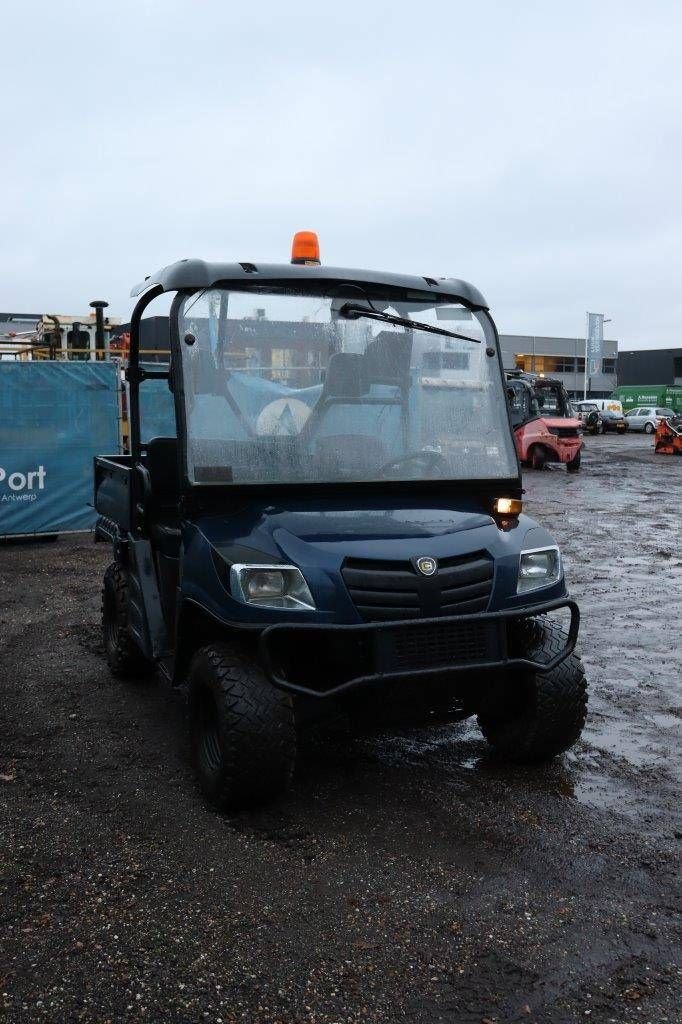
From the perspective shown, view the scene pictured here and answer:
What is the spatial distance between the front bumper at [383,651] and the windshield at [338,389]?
80cm

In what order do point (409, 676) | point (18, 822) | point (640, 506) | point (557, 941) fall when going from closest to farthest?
point (557, 941) < point (409, 676) < point (18, 822) < point (640, 506)

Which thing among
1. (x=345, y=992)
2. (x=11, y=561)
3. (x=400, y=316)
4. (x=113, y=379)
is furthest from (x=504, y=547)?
(x=113, y=379)

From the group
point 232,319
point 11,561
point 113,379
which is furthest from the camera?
point 113,379

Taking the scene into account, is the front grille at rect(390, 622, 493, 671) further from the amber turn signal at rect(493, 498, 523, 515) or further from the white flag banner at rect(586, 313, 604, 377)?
the white flag banner at rect(586, 313, 604, 377)

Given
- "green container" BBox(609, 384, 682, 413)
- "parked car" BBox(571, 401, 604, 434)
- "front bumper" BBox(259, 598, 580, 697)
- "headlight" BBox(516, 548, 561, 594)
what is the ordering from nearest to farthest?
"front bumper" BBox(259, 598, 580, 697) → "headlight" BBox(516, 548, 561, 594) → "parked car" BBox(571, 401, 604, 434) → "green container" BBox(609, 384, 682, 413)

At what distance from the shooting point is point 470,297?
462cm

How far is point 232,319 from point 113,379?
8125mm

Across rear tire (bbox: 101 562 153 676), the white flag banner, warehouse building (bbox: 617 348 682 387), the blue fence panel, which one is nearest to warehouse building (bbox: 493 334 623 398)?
warehouse building (bbox: 617 348 682 387)

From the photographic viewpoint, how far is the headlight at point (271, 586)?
364cm

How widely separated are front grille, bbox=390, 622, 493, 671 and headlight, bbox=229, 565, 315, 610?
1.35 ft

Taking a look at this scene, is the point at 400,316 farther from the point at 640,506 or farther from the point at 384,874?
the point at 640,506

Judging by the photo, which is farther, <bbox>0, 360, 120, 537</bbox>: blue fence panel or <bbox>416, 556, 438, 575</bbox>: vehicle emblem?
<bbox>0, 360, 120, 537</bbox>: blue fence panel

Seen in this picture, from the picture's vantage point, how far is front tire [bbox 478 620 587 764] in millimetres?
4137

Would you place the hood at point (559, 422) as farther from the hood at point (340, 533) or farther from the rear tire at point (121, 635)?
the hood at point (340, 533)
